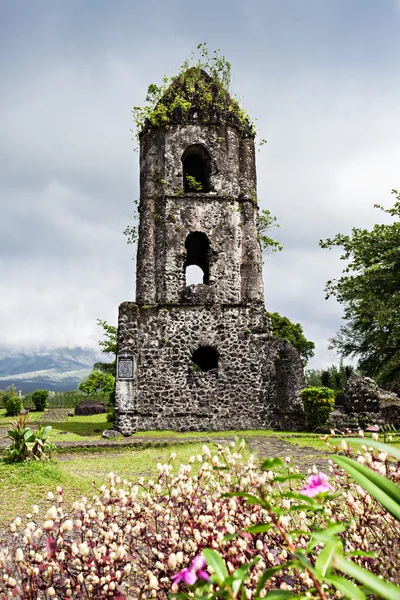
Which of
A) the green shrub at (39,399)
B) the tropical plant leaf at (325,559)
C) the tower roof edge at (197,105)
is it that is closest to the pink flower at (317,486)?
the tropical plant leaf at (325,559)

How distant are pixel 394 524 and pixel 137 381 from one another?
11595 millimetres

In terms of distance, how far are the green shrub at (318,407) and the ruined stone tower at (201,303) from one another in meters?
0.32

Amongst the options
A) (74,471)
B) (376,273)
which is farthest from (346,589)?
(376,273)

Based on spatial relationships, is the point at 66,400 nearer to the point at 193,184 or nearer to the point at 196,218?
the point at 196,218

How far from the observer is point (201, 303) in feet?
46.1

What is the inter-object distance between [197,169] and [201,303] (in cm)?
574

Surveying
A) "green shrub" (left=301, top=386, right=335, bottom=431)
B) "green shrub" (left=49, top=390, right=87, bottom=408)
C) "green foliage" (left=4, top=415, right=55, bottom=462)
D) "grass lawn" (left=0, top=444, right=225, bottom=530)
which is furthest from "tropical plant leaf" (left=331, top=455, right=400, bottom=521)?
"green shrub" (left=49, top=390, right=87, bottom=408)

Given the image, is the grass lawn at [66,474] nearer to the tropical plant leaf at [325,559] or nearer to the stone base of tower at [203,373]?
the tropical plant leaf at [325,559]

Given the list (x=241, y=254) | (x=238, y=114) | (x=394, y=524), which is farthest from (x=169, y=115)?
(x=394, y=524)

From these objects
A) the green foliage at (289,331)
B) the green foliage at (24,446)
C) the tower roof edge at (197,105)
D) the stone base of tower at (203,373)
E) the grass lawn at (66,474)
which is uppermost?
the tower roof edge at (197,105)

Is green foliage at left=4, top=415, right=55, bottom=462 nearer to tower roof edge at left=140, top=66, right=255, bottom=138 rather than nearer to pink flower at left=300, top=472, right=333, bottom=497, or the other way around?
pink flower at left=300, top=472, right=333, bottom=497

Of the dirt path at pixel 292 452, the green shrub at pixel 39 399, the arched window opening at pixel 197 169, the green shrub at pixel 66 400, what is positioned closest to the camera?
the dirt path at pixel 292 452

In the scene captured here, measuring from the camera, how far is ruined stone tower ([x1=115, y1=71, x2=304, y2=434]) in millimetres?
13336

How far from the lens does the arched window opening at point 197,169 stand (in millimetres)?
15289
